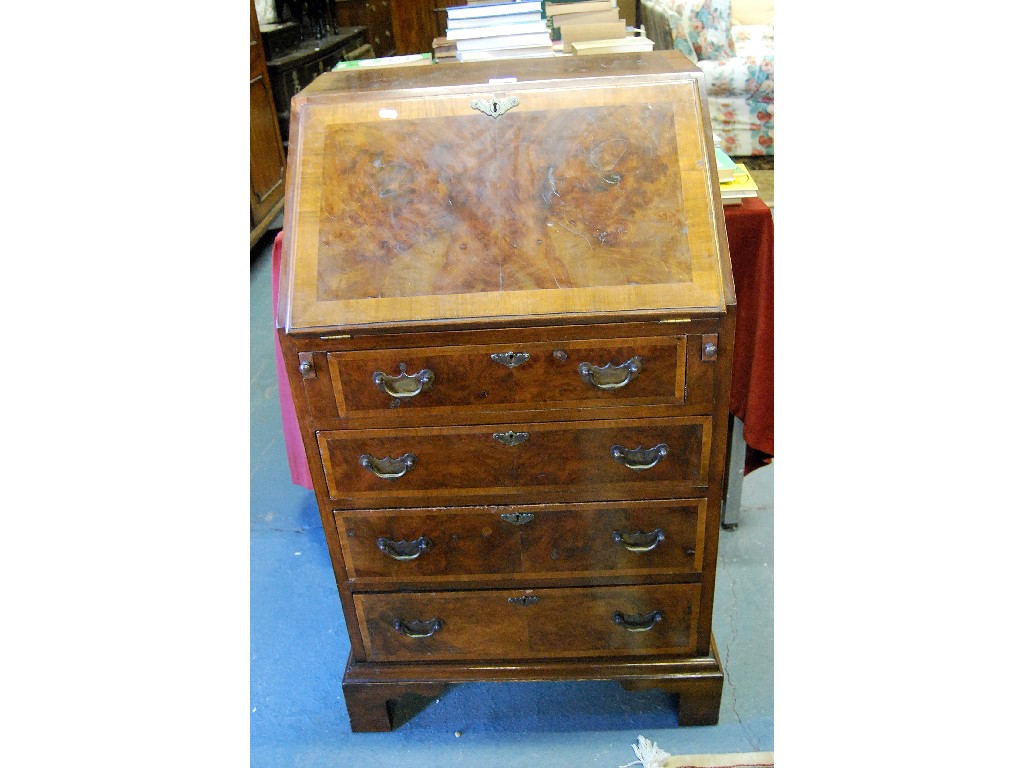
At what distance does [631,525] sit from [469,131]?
78cm

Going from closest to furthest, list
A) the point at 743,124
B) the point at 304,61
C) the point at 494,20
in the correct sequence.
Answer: the point at 494,20, the point at 304,61, the point at 743,124

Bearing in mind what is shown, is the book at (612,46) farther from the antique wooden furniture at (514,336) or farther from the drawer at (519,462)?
the drawer at (519,462)

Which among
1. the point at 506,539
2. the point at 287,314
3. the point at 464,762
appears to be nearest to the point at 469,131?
the point at 287,314

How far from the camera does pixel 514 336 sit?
50.0 inches

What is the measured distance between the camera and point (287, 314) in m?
1.28

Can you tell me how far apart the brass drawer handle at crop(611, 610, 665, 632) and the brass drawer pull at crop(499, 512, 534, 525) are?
29 cm

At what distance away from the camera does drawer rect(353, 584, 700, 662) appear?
1.56 metres

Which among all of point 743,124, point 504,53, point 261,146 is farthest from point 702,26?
point 504,53

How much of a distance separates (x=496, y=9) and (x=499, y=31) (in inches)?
2.5

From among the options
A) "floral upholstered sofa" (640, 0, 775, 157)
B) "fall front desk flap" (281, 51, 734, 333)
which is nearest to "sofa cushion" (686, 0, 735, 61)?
"floral upholstered sofa" (640, 0, 775, 157)

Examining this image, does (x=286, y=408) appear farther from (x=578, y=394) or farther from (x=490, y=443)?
(x=578, y=394)

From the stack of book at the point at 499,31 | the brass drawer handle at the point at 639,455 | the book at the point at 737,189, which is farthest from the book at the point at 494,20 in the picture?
the brass drawer handle at the point at 639,455

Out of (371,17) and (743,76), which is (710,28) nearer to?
(743,76)

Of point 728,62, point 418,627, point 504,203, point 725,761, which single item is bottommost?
point 725,761
